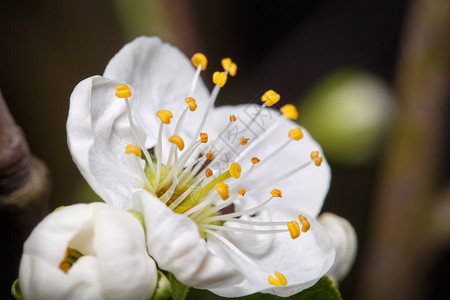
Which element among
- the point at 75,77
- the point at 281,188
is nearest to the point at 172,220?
the point at 281,188

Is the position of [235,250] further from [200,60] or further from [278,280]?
[200,60]

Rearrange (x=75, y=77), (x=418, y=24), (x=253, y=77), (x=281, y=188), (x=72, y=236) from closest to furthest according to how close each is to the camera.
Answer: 1. (x=72, y=236)
2. (x=281, y=188)
3. (x=418, y=24)
4. (x=75, y=77)
5. (x=253, y=77)

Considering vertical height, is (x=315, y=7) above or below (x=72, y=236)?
below

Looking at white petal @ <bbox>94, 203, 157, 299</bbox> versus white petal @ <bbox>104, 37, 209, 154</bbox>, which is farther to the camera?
white petal @ <bbox>104, 37, 209, 154</bbox>

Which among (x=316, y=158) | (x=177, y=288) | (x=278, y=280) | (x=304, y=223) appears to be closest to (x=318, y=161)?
(x=316, y=158)

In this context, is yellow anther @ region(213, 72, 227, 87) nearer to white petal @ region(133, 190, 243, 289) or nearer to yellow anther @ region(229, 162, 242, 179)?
yellow anther @ region(229, 162, 242, 179)

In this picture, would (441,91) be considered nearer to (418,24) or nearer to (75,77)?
(418,24)

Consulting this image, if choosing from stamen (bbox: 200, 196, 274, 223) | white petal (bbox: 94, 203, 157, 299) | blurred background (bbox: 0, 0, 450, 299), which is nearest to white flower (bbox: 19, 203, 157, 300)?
white petal (bbox: 94, 203, 157, 299)
